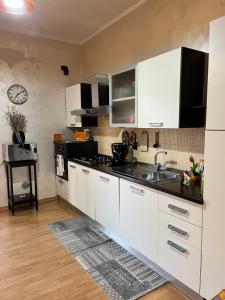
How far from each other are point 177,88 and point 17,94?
8.86 ft

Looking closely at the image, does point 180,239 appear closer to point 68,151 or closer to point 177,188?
point 177,188

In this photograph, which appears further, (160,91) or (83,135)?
(83,135)

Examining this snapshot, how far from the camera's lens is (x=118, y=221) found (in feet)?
8.34

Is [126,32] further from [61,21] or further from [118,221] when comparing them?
[118,221]

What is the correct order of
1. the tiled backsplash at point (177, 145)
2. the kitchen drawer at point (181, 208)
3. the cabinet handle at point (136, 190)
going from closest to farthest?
the kitchen drawer at point (181, 208), the cabinet handle at point (136, 190), the tiled backsplash at point (177, 145)

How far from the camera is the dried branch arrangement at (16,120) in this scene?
11.9 feet

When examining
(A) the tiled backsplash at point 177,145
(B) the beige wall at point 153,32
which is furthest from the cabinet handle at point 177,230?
(B) the beige wall at point 153,32

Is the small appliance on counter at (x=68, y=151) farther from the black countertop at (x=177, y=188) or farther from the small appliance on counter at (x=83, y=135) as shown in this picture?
the black countertop at (x=177, y=188)

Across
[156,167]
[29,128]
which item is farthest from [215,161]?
[29,128]

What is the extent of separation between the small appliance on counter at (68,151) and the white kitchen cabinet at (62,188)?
0.11m

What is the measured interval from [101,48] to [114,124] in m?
1.46

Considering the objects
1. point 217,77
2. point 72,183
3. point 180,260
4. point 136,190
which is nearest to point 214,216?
point 180,260

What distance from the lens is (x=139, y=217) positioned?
221 cm

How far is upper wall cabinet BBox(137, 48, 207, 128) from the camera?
2020 millimetres
